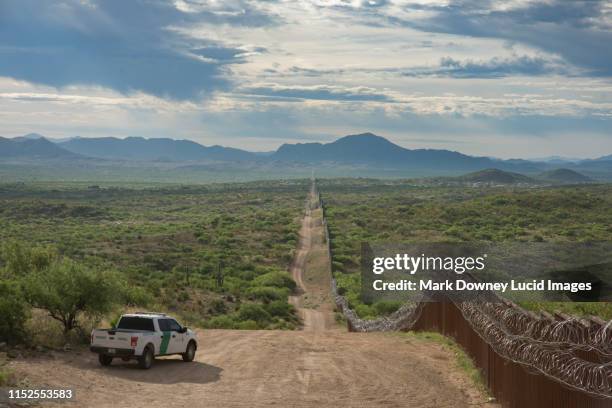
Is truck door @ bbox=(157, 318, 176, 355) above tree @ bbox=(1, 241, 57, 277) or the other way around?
the other way around

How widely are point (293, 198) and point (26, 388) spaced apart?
173 metres

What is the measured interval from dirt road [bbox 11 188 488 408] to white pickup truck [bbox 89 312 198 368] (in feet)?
1.09

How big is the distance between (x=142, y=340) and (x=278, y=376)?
3.44 meters

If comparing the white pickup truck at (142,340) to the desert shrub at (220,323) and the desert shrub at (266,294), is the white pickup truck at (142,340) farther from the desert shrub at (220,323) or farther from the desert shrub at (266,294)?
the desert shrub at (266,294)

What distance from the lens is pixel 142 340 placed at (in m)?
19.1

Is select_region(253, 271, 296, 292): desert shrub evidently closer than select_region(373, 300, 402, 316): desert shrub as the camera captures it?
No

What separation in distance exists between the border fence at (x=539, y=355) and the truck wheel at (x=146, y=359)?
7.75m

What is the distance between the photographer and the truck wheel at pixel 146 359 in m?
19.1

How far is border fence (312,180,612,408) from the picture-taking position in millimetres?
9586

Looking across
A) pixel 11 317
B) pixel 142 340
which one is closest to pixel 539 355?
pixel 142 340

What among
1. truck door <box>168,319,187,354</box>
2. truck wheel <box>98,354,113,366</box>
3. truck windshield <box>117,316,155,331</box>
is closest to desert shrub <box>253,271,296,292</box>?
truck door <box>168,319,187,354</box>

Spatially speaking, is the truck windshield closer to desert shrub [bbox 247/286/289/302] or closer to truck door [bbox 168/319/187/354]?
truck door [bbox 168/319/187/354]

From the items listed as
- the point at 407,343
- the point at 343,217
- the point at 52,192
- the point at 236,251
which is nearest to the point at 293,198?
the point at 52,192

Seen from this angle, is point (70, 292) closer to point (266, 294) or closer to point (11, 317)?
point (11, 317)
